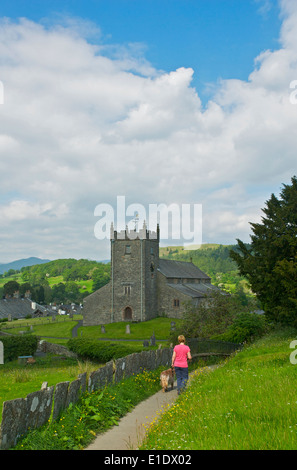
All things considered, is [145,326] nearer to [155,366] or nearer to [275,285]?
[275,285]

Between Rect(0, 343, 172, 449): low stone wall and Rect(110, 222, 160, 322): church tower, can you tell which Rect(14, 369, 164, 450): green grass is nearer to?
Rect(0, 343, 172, 449): low stone wall

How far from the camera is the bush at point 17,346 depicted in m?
35.3

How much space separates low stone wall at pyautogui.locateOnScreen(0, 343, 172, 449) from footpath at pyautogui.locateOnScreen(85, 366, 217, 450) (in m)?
1.25

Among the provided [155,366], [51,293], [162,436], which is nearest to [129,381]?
[155,366]

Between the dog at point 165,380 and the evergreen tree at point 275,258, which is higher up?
the evergreen tree at point 275,258

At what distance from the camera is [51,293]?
148875 millimetres

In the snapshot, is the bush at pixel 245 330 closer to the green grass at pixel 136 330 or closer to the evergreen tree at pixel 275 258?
the evergreen tree at pixel 275 258

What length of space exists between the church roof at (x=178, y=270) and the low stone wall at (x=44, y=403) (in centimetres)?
4983

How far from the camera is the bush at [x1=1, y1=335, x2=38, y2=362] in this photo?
35281 millimetres

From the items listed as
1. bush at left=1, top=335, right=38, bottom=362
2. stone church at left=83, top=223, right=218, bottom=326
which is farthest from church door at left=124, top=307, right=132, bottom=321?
bush at left=1, top=335, right=38, bottom=362

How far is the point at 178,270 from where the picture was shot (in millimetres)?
70062

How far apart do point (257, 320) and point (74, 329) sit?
3755cm

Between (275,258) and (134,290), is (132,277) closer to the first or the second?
(134,290)

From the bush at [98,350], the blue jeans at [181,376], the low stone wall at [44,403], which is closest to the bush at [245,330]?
the bush at [98,350]
